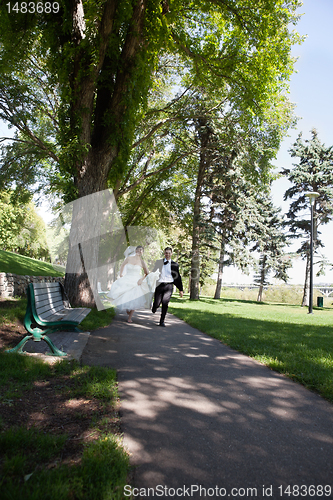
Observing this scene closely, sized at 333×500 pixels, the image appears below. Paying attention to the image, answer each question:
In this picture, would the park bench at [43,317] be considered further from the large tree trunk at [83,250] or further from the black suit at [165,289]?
the black suit at [165,289]

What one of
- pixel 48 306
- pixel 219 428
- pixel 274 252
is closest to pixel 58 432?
pixel 219 428

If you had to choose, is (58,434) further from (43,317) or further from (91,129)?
(91,129)

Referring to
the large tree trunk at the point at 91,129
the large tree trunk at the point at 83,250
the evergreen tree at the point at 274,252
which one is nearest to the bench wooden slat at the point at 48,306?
the large tree trunk at the point at 83,250

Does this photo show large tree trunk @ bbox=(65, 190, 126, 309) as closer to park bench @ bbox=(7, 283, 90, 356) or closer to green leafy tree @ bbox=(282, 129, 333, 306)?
park bench @ bbox=(7, 283, 90, 356)

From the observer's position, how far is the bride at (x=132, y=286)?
385 inches

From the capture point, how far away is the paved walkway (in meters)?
2.30

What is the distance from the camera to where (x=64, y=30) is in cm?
911

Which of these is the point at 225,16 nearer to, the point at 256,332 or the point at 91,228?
the point at 91,228

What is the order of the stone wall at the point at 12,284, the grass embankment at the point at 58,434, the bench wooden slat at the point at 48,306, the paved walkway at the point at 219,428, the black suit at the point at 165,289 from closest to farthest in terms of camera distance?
the grass embankment at the point at 58,434
the paved walkway at the point at 219,428
the bench wooden slat at the point at 48,306
the black suit at the point at 165,289
the stone wall at the point at 12,284

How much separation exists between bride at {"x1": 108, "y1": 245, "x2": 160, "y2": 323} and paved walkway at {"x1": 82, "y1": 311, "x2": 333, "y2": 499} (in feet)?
13.7

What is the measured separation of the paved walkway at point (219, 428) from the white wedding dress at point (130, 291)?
4.17 m

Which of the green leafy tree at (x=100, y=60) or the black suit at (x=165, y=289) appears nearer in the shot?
the green leafy tree at (x=100, y=60)

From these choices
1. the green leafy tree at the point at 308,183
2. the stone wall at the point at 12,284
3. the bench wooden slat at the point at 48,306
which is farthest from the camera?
the green leafy tree at the point at 308,183

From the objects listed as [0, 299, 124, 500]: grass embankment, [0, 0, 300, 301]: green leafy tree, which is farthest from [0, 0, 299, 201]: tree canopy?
[0, 299, 124, 500]: grass embankment
